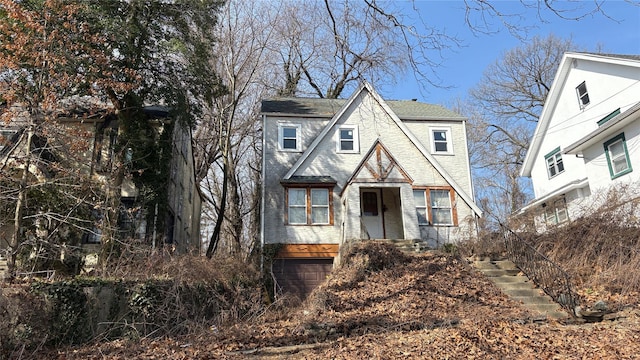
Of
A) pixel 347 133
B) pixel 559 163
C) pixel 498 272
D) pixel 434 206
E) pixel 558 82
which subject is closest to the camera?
pixel 498 272

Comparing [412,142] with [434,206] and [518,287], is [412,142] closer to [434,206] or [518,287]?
[434,206]

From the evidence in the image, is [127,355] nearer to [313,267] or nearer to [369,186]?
[313,267]

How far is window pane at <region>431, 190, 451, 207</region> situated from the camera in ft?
56.9

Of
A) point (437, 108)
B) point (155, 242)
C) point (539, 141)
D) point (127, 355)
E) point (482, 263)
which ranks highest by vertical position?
point (437, 108)

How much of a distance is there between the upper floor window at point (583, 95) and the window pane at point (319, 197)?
12229 millimetres

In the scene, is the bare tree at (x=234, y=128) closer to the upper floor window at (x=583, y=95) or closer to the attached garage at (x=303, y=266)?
the attached garage at (x=303, y=266)

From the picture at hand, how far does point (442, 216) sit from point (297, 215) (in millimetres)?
5818

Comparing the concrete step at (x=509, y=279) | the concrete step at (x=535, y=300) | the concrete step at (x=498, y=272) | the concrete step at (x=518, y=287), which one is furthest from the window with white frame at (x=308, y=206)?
the concrete step at (x=535, y=300)

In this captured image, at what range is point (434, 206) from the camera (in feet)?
56.6

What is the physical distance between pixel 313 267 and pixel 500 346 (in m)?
9.29

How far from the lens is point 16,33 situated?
11414 millimetres

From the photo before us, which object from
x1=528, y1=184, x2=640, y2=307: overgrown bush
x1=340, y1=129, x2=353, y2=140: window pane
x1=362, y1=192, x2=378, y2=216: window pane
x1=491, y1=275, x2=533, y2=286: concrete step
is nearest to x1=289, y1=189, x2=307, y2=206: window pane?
x1=362, y1=192, x2=378, y2=216: window pane

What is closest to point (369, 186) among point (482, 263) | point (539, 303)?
point (482, 263)


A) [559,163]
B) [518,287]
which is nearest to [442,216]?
[518,287]
